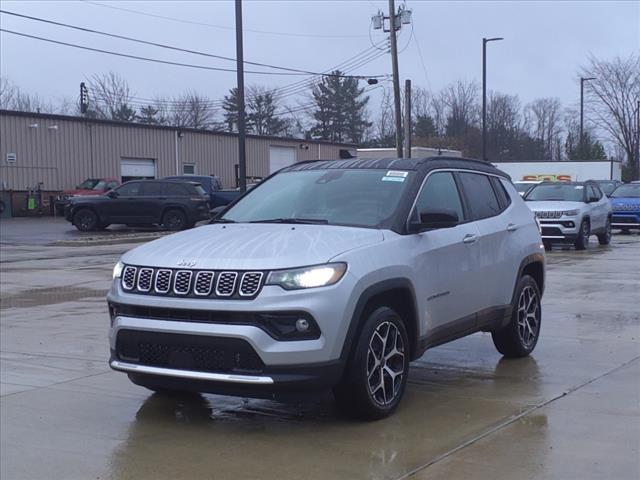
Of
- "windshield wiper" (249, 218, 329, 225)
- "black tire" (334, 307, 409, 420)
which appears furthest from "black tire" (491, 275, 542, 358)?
"windshield wiper" (249, 218, 329, 225)

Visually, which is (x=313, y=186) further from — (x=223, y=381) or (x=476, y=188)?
(x=223, y=381)

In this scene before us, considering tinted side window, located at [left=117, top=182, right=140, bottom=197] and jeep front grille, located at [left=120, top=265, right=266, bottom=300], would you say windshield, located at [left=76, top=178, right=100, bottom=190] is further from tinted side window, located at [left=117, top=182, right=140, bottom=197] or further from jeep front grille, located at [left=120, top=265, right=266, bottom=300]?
jeep front grille, located at [left=120, top=265, right=266, bottom=300]

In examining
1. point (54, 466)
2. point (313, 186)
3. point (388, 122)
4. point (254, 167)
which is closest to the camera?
point (54, 466)

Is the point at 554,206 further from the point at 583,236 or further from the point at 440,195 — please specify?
the point at 440,195

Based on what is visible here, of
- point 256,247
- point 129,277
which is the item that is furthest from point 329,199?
point 129,277

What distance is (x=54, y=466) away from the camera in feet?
16.1

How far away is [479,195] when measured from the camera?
727 cm

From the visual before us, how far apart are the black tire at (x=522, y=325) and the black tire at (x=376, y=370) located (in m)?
1.95

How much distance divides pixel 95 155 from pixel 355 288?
134 ft

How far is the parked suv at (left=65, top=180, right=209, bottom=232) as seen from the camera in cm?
2892

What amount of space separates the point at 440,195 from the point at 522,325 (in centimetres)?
174

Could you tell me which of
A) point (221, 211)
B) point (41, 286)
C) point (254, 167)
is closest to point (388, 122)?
point (254, 167)

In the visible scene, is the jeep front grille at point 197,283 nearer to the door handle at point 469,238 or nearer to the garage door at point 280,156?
the door handle at point 469,238

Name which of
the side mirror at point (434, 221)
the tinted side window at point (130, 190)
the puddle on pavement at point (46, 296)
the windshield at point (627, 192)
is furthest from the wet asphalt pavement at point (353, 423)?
the tinted side window at point (130, 190)
